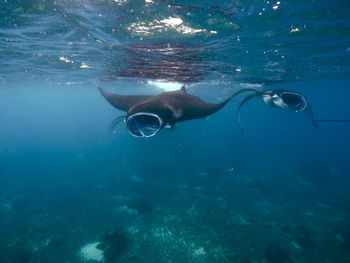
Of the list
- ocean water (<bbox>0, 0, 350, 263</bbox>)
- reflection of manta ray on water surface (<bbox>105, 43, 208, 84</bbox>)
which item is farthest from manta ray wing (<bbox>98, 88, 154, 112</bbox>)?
reflection of manta ray on water surface (<bbox>105, 43, 208, 84</bbox>)

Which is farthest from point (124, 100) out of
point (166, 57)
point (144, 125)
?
point (166, 57)

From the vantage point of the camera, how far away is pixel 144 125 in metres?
4.51

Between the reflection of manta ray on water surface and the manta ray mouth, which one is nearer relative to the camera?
the manta ray mouth

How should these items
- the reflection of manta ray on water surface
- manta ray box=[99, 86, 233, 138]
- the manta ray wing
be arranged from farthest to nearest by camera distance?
the reflection of manta ray on water surface, the manta ray wing, manta ray box=[99, 86, 233, 138]

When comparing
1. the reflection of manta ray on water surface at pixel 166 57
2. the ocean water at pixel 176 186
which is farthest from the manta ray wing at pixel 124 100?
the reflection of manta ray on water surface at pixel 166 57

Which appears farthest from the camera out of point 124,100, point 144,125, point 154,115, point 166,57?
point 166,57

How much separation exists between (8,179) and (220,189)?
23878mm

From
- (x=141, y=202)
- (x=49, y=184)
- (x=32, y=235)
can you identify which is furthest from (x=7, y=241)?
(x=49, y=184)

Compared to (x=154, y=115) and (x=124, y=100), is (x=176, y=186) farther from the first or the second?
(x=154, y=115)

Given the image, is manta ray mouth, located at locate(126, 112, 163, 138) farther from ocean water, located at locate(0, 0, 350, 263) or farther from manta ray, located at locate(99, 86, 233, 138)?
ocean water, located at locate(0, 0, 350, 263)

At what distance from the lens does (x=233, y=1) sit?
7.96 meters

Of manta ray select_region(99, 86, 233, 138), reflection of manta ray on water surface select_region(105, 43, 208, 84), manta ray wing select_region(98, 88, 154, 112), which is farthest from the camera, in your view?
reflection of manta ray on water surface select_region(105, 43, 208, 84)

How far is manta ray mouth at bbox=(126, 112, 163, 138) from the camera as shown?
421cm

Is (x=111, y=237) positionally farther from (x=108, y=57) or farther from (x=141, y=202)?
(x=108, y=57)
